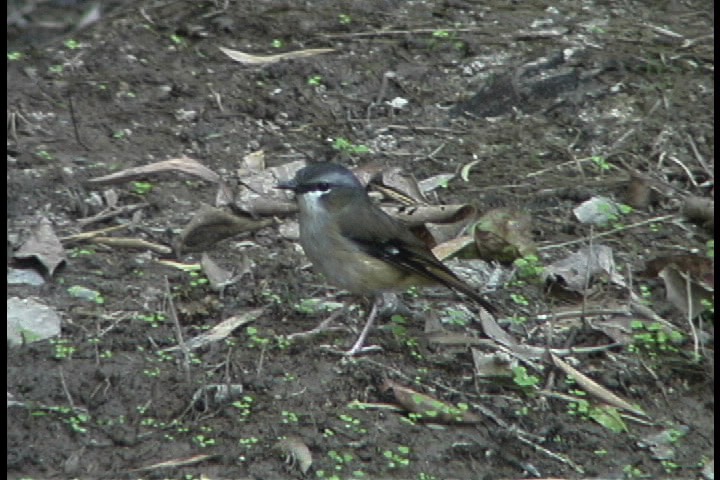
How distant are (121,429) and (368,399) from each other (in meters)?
1.11

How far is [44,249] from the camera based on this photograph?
22.8 ft

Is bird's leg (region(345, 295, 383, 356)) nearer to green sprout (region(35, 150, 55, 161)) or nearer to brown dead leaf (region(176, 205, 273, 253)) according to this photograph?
brown dead leaf (region(176, 205, 273, 253))

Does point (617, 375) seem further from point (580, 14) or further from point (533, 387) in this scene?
point (580, 14)

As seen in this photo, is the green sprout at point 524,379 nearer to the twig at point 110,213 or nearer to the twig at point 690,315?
the twig at point 690,315

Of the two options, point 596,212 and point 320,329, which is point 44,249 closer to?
point 320,329

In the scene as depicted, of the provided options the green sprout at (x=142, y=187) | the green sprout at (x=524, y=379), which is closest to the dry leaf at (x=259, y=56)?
the green sprout at (x=142, y=187)

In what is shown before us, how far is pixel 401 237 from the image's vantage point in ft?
23.2

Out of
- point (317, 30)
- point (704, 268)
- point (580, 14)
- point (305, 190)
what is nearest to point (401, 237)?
→ point (305, 190)

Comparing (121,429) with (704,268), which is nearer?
(121,429)

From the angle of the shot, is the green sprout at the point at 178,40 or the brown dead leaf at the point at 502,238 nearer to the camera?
the brown dead leaf at the point at 502,238

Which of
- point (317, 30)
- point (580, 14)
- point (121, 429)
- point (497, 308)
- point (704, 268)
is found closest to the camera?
point (121, 429)

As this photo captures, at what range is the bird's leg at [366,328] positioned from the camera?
6.55 m

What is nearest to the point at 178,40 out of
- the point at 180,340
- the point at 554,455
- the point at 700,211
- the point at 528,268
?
the point at 528,268

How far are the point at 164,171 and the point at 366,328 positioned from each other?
6.09 ft
